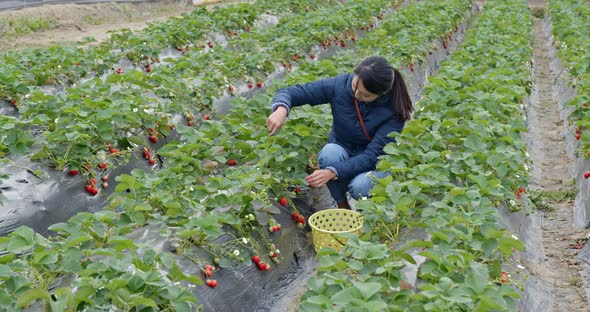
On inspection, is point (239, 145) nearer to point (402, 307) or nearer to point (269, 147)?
point (269, 147)

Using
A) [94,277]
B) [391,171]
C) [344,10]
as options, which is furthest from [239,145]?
[344,10]

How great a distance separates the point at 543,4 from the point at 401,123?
1920 cm

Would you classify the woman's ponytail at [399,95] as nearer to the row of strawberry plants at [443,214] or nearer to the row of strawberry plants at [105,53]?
the row of strawberry plants at [443,214]

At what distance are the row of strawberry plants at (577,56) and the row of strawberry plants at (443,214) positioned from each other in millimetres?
668

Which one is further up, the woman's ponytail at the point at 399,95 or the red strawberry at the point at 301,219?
the woman's ponytail at the point at 399,95

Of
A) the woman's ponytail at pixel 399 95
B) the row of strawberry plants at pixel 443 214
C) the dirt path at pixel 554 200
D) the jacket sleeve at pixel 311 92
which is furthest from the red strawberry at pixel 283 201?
the dirt path at pixel 554 200

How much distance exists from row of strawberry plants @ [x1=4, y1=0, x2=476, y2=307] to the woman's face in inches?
22.5

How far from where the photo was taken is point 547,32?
52.6 feet

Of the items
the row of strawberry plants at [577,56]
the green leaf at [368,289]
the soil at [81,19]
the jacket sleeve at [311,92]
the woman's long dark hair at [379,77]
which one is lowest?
the soil at [81,19]

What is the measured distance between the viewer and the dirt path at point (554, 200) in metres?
4.47

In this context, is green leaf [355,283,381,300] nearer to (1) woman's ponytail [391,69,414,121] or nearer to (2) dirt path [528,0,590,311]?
(2) dirt path [528,0,590,311]

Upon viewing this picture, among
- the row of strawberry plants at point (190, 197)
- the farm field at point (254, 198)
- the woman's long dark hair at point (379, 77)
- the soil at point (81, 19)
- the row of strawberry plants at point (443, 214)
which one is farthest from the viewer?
the soil at point (81, 19)

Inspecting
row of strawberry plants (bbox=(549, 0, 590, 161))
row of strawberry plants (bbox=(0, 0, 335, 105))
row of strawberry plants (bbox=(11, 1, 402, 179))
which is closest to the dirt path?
row of strawberry plants (bbox=(549, 0, 590, 161))

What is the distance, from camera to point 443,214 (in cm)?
369
